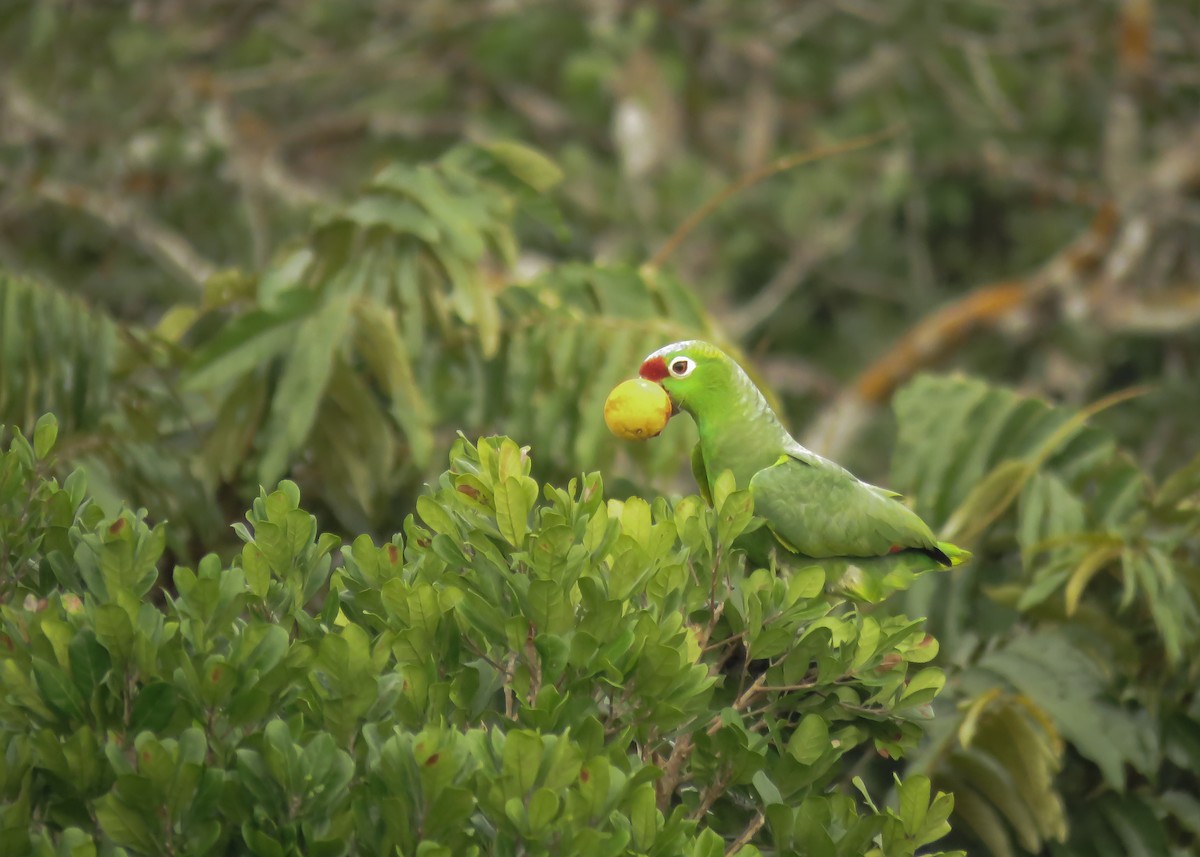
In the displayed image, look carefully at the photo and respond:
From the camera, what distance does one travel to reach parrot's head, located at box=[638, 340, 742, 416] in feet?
7.80

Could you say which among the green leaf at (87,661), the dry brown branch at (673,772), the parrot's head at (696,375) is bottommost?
the dry brown branch at (673,772)

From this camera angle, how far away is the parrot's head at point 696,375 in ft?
7.80

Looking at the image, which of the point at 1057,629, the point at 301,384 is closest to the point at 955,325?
the point at 1057,629

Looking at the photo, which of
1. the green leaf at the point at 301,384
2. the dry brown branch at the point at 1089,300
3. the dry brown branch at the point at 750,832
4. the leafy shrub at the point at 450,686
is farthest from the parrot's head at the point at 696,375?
the dry brown branch at the point at 1089,300

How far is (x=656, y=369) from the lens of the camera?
2416mm

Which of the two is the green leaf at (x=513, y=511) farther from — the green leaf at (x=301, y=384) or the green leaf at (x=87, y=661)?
the green leaf at (x=301, y=384)

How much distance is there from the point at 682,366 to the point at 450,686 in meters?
0.76

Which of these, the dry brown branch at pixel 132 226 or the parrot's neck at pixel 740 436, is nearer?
the parrot's neck at pixel 740 436

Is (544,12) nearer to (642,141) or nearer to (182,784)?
(642,141)

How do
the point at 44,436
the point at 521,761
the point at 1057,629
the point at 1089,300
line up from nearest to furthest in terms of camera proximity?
the point at 521,761 → the point at 44,436 → the point at 1057,629 → the point at 1089,300

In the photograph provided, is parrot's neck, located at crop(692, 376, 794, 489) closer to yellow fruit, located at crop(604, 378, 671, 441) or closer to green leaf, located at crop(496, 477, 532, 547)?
yellow fruit, located at crop(604, 378, 671, 441)

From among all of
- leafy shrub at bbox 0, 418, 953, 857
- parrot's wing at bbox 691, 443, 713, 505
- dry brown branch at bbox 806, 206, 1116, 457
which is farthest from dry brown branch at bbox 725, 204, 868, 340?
leafy shrub at bbox 0, 418, 953, 857

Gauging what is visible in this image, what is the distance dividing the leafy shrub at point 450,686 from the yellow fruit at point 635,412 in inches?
7.2

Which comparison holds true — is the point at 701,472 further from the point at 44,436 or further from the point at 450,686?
the point at 44,436
